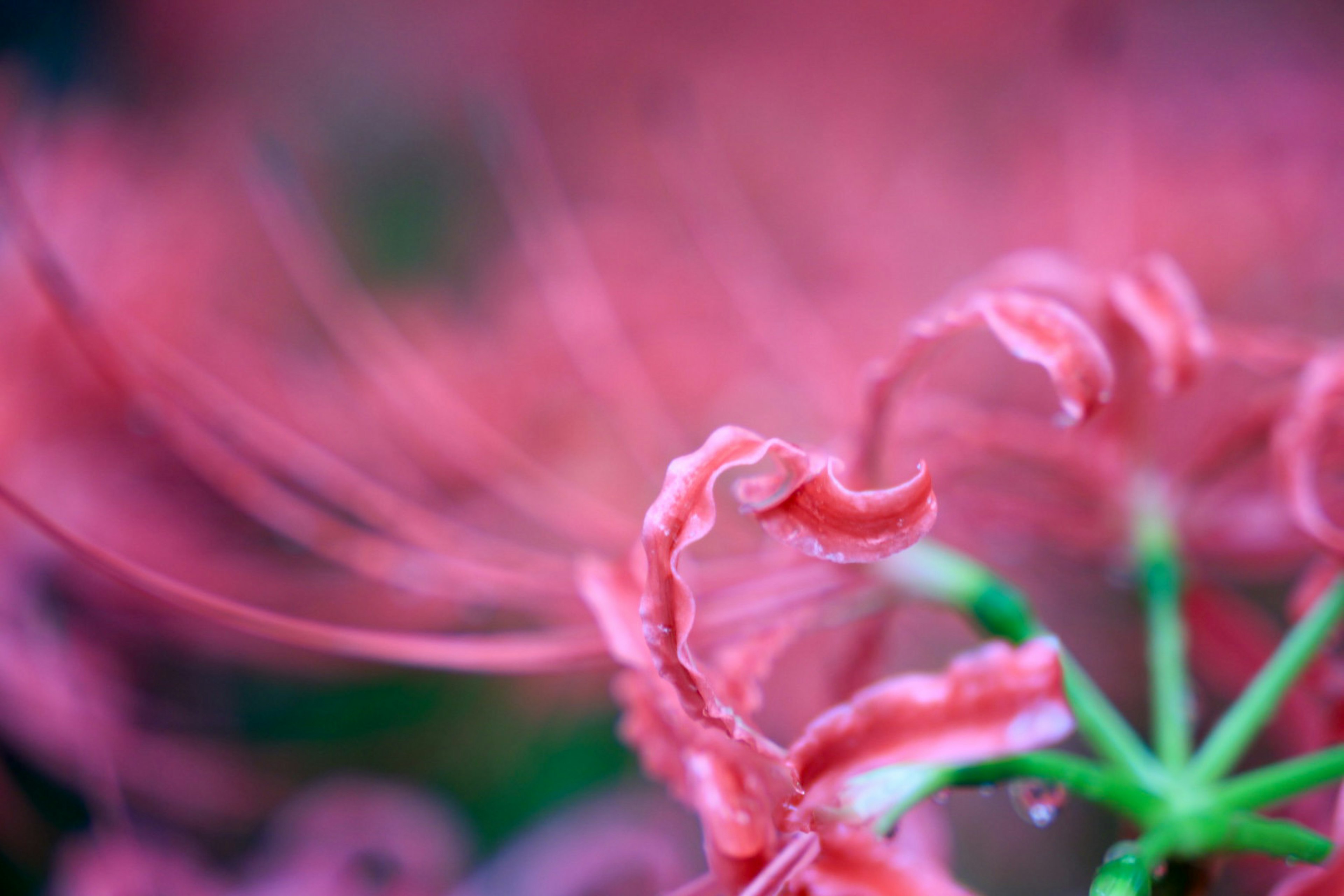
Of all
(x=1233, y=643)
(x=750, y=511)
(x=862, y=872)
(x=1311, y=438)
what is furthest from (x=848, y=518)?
(x=1233, y=643)

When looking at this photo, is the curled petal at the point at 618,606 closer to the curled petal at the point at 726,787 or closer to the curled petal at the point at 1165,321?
the curled petal at the point at 726,787

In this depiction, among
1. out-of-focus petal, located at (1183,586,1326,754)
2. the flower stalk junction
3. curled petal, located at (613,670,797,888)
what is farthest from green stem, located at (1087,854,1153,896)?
out-of-focus petal, located at (1183,586,1326,754)

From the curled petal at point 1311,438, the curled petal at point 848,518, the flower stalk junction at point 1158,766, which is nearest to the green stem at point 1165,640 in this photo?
the flower stalk junction at point 1158,766

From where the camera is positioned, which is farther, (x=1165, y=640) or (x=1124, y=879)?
(x=1165, y=640)

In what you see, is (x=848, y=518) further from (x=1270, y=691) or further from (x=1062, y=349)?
(x=1270, y=691)

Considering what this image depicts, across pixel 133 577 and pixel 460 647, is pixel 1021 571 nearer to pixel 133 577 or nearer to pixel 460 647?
pixel 460 647

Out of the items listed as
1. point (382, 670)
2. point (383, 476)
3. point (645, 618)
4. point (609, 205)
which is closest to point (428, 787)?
point (382, 670)
